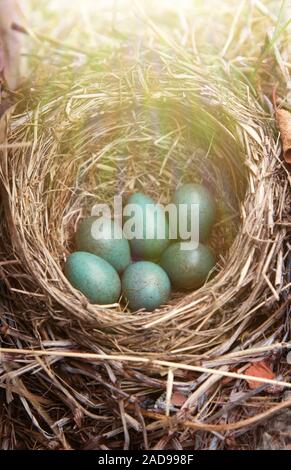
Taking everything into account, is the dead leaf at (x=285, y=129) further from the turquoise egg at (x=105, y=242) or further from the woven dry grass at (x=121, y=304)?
the turquoise egg at (x=105, y=242)

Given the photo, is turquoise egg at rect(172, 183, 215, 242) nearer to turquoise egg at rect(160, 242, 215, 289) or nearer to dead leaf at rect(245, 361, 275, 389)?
turquoise egg at rect(160, 242, 215, 289)

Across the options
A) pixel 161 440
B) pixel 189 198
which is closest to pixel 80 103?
pixel 189 198

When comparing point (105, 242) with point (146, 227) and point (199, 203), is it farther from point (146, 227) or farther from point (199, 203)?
point (199, 203)

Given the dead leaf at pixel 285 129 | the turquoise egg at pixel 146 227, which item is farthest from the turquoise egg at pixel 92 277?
the dead leaf at pixel 285 129

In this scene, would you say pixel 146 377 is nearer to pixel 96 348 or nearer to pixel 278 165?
pixel 96 348

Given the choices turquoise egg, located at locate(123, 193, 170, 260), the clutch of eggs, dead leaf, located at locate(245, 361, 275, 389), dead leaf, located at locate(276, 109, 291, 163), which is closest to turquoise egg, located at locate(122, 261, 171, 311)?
the clutch of eggs
